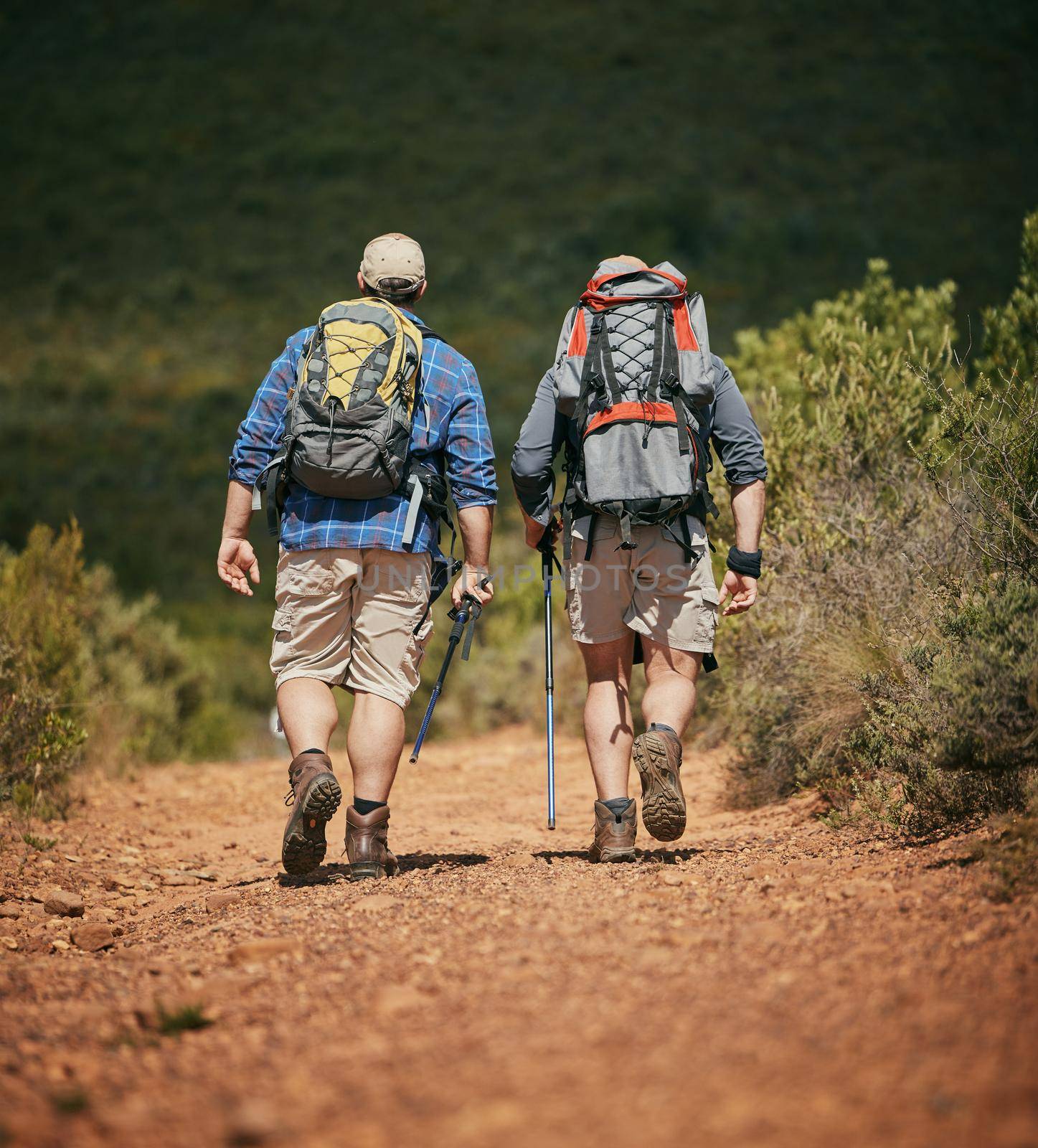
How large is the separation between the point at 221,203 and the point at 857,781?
1145 inches

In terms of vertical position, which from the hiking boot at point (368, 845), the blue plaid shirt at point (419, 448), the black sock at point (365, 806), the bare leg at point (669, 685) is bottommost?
the hiking boot at point (368, 845)

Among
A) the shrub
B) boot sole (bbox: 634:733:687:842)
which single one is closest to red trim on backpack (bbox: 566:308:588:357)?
boot sole (bbox: 634:733:687:842)

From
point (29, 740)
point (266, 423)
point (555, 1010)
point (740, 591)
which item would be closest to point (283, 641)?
point (266, 423)

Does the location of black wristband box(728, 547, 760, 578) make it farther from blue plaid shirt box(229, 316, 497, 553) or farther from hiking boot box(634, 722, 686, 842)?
blue plaid shirt box(229, 316, 497, 553)

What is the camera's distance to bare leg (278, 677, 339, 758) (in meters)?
→ 4.20

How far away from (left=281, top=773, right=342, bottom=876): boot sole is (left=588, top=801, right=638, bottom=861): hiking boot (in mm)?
887

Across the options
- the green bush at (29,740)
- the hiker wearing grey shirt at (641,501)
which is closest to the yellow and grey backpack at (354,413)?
the hiker wearing grey shirt at (641,501)

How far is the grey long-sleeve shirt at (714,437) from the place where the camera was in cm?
434

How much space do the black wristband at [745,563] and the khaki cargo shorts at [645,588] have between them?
87mm

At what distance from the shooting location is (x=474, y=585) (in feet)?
14.3

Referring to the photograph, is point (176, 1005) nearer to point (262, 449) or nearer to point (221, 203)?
point (262, 449)

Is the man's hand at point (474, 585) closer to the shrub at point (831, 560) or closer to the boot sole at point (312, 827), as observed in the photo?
the boot sole at point (312, 827)

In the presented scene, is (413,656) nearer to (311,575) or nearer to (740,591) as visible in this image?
(311,575)

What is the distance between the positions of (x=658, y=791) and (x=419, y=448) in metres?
1.42
